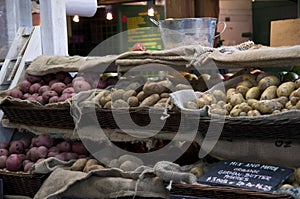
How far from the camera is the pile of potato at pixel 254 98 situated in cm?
241

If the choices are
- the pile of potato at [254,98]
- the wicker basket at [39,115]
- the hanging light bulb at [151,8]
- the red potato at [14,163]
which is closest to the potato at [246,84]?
the pile of potato at [254,98]

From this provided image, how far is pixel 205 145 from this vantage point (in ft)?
8.51

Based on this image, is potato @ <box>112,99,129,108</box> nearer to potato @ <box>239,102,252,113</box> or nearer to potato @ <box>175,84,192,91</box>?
potato @ <box>175,84,192,91</box>

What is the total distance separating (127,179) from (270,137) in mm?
726

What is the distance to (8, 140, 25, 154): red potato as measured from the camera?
336 centimetres

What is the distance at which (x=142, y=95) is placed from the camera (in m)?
2.86

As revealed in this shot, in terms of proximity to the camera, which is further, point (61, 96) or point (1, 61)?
point (1, 61)

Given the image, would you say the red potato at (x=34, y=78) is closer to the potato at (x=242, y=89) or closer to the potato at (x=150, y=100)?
the potato at (x=150, y=100)

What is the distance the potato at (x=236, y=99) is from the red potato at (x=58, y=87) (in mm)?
1164

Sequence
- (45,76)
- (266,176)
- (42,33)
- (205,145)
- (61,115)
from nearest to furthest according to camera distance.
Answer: (266,176) → (205,145) → (61,115) → (45,76) → (42,33)

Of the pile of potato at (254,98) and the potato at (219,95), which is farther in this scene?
the potato at (219,95)

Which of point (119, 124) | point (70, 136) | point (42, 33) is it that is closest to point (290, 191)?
point (119, 124)

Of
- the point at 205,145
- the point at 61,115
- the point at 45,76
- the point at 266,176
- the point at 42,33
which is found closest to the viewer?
the point at 266,176

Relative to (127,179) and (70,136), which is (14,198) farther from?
(127,179)
